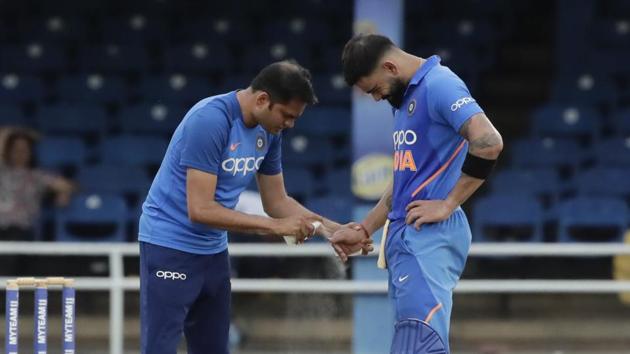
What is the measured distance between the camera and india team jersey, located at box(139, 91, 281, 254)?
6480 mm

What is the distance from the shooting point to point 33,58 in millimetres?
14203

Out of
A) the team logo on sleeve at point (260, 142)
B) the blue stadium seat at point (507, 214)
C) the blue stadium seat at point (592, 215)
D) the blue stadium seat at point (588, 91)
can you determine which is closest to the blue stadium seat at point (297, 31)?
the blue stadium seat at point (588, 91)

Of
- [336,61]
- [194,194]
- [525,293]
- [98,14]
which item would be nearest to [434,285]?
[194,194]

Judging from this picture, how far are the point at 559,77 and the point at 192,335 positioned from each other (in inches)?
334

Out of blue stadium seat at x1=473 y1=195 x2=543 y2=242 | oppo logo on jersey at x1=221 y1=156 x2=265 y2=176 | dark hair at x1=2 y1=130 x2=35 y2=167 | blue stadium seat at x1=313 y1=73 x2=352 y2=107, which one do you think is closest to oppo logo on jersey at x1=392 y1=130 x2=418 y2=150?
oppo logo on jersey at x1=221 y1=156 x2=265 y2=176

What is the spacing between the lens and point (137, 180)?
1269 cm

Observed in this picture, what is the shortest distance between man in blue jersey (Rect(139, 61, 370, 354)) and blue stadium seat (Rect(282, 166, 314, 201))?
5612mm

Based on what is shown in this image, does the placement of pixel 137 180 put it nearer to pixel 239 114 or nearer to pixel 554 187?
pixel 554 187

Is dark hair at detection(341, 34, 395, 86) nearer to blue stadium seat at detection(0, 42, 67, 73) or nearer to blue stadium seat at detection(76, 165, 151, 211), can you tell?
blue stadium seat at detection(76, 165, 151, 211)

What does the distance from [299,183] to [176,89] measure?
6.56 ft

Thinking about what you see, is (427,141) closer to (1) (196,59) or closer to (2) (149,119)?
(2) (149,119)

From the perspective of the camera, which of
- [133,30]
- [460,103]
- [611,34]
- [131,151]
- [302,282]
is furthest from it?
[133,30]

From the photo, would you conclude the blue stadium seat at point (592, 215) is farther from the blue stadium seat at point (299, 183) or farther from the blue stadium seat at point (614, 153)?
the blue stadium seat at point (299, 183)

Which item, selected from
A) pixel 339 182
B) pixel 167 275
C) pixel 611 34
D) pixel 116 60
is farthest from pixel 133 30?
pixel 167 275
